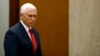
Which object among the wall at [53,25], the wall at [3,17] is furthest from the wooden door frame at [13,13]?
the wall at [53,25]

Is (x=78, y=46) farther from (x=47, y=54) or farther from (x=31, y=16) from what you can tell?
(x=31, y=16)

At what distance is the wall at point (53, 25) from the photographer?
186 inches

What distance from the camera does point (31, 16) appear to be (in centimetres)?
330

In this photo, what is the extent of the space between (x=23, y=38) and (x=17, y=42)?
100 millimetres

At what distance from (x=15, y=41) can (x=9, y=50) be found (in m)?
0.12

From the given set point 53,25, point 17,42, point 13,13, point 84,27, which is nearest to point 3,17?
point 13,13

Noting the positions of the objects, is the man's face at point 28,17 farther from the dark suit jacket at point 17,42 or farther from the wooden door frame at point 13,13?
the wooden door frame at point 13,13

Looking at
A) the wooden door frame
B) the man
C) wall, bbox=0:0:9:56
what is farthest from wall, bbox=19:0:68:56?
the man

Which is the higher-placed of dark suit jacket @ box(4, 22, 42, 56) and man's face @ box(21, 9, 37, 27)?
man's face @ box(21, 9, 37, 27)

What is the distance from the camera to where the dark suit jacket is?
3.11 m

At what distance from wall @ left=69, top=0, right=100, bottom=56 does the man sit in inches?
54.9

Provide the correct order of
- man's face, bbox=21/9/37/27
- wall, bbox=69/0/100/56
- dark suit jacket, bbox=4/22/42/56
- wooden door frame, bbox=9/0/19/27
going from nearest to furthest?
1. dark suit jacket, bbox=4/22/42/56
2. man's face, bbox=21/9/37/27
3. wall, bbox=69/0/100/56
4. wooden door frame, bbox=9/0/19/27

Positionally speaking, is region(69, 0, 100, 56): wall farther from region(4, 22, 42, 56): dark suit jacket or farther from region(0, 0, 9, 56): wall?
region(4, 22, 42, 56): dark suit jacket

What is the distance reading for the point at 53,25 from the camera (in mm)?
4773
